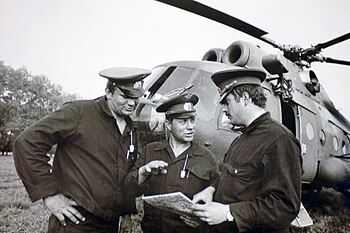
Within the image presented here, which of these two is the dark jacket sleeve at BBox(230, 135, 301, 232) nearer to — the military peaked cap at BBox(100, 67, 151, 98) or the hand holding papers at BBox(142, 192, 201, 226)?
the hand holding papers at BBox(142, 192, 201, 226)

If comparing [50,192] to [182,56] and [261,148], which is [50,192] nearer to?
[261,148]

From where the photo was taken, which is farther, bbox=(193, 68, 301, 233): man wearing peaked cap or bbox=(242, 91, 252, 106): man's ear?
bbox=(242, 91, 252, 106): man's ear

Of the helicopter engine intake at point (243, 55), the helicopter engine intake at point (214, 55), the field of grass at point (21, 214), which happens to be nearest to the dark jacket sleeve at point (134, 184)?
the field of grass at point (21, 214)

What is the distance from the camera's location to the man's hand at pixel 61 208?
4.17ft

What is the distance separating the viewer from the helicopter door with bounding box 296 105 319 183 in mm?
2799

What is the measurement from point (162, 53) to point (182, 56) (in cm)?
16

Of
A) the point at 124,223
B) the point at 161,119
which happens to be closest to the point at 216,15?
the point at 161,119

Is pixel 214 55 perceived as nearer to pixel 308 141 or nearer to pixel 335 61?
pixel 335 61

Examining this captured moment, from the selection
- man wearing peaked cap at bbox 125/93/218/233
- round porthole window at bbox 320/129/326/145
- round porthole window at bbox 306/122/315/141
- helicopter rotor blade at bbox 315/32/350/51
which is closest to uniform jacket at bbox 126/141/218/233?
man wearing peaked cap at bbox 125/93/218/233

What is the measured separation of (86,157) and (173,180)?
39cm

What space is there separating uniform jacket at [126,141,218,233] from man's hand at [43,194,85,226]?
282 mm

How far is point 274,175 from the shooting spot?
103 centimetres

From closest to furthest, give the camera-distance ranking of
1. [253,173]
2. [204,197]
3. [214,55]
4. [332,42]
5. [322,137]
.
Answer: [253,173] < [204,197] < [332,42] < [214,55] < [322,137]

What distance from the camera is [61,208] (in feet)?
4.20
